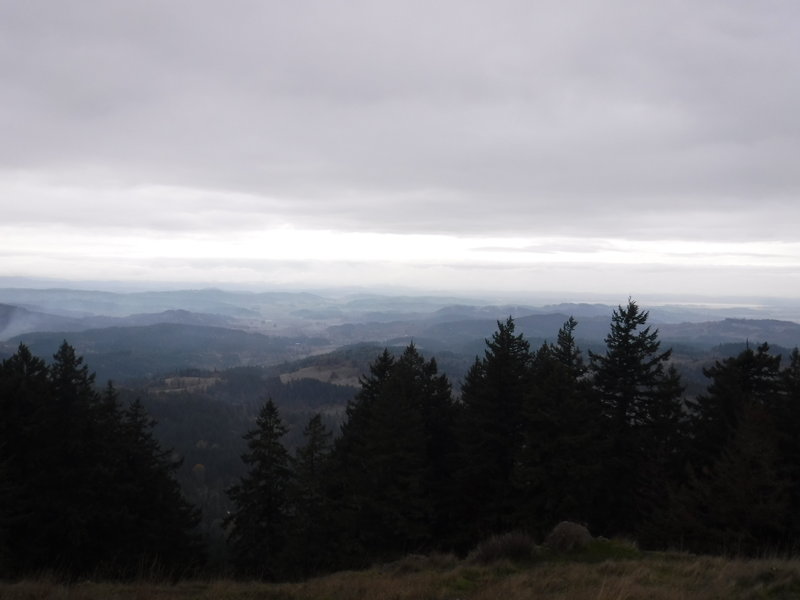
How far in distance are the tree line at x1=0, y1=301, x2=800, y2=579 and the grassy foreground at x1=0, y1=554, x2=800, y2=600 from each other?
5441 millimetres

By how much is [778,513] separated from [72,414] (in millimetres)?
26499

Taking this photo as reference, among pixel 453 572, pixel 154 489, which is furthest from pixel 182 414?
pixel 453 572

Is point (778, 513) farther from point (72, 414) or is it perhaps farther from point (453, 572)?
point (72, 414)

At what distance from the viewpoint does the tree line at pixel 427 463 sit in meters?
18.7

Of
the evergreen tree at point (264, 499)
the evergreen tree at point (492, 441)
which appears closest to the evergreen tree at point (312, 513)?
the evergreen tree at point (264, 499)

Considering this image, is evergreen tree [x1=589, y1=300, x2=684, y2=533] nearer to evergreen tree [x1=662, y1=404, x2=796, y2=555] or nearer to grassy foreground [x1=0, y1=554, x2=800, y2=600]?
evergreen tree [x1=662, y1=404, x2=796, y2=555]

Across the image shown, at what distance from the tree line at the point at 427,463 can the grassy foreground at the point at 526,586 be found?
214 inches

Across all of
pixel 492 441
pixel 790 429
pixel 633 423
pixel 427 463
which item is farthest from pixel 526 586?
pixel 633 423

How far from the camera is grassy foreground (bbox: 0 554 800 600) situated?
339 inches

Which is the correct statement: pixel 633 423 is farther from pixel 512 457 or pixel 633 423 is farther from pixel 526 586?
pixel 526 586

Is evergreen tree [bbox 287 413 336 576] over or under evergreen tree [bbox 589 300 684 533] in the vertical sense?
under

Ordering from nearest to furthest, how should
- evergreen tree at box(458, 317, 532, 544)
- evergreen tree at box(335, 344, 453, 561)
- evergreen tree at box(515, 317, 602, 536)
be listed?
1. evergreen tree at box(515, 317, 602, 536)
2. evergreen tree at box(335, 344, 453, 561)
3. evergreen tree at box(458, 317, 532, 544)

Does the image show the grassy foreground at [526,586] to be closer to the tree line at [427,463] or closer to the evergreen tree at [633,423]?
the tree line at [427,463]

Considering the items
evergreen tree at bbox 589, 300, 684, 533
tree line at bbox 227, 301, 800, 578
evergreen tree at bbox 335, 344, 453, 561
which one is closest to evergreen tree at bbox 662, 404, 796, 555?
tree line at bbox 227, 301, 800, 578
